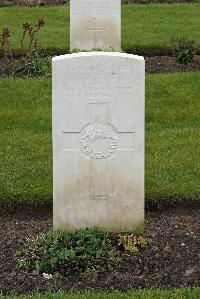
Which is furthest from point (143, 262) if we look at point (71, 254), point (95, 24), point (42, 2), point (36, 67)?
point (42, 2)

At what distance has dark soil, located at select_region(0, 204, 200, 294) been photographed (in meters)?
5.32

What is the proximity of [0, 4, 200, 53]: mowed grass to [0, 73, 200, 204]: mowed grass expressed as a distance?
250 cm

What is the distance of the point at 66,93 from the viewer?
566 centimetres

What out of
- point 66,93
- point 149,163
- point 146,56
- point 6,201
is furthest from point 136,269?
point 146,56

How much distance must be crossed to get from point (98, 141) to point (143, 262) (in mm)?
960

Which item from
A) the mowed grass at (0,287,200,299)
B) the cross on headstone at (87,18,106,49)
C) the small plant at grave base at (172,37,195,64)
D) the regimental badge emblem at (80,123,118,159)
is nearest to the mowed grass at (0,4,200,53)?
the small plant at grave base at (172,37,195,64)

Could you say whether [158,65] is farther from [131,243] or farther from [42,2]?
[131,243]

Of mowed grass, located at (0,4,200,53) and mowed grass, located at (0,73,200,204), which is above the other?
mowed grass, located at (0,4,200,53)

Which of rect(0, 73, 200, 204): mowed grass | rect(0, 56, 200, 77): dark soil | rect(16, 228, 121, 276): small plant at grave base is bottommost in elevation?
rect(16, 228, 121, 276): small plant at grave base

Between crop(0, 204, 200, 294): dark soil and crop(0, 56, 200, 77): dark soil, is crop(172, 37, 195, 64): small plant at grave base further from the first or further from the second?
crop(0, 204, 200, 294): dark soil

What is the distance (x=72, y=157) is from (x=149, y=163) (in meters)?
2.01

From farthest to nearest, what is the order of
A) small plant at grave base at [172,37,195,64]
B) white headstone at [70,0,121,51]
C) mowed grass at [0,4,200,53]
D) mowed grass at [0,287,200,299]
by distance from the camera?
mowed grass at [0,4,200,53]
small plant at grave base at [172,37,195,64]
white headstone at [70,0,121,51]
mowed grass at [0,287,200,299]

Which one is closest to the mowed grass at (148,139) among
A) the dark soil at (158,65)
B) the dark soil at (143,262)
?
the dark soil at (143,262)

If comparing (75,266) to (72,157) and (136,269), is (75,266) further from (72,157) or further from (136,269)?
(72,157)
